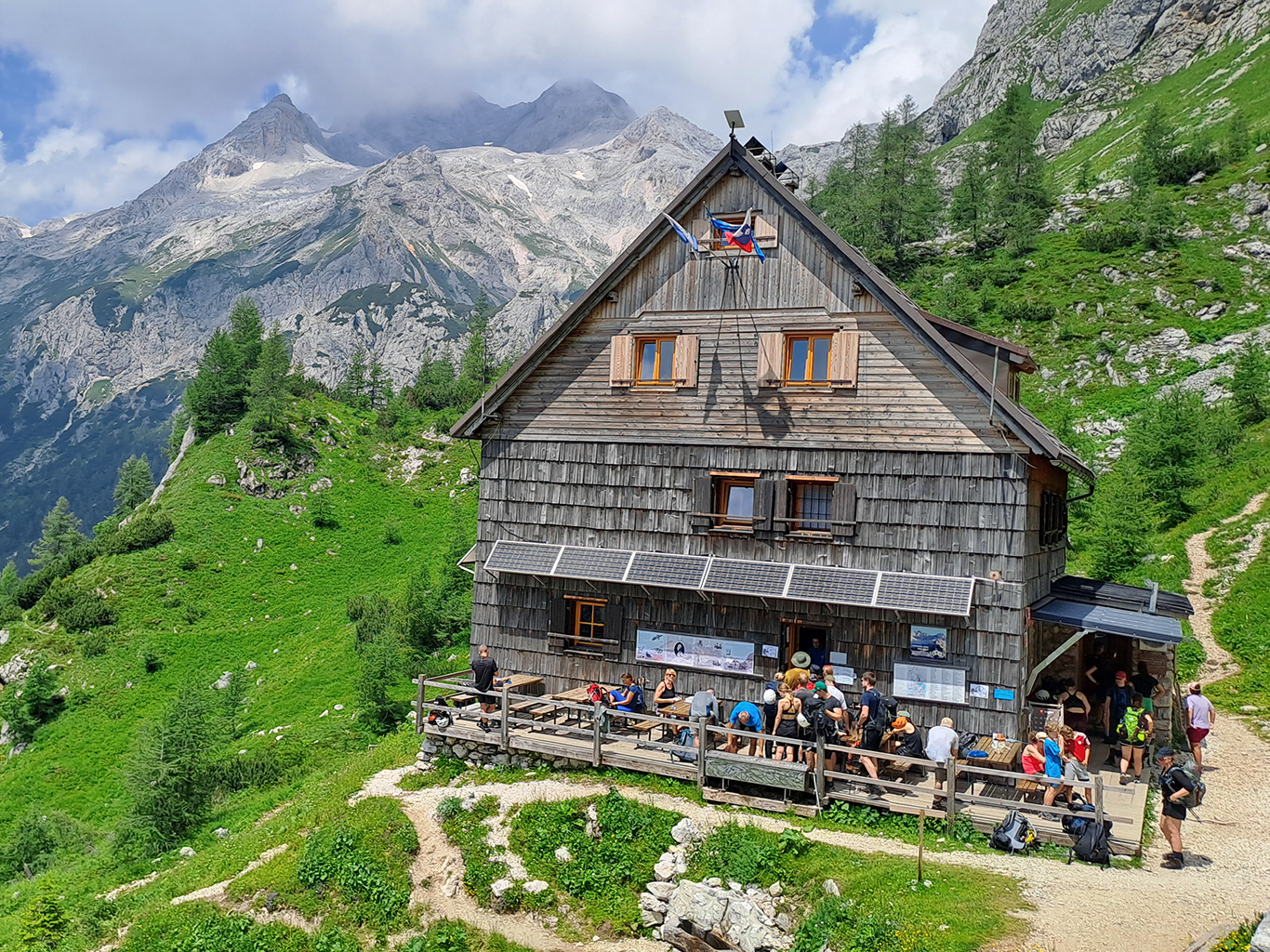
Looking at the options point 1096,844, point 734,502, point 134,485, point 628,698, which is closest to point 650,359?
point 734,502

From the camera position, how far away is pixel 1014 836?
12500 millimetres

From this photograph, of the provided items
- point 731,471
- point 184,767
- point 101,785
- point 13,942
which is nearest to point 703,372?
point 731,471

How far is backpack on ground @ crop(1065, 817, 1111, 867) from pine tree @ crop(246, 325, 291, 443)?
A: 48.2 metres

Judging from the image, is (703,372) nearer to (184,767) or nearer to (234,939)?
(234,939)

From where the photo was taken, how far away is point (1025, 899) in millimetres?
10805

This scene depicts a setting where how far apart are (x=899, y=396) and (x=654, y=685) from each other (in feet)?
27.8

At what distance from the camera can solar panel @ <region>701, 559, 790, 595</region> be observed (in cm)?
→ 1672

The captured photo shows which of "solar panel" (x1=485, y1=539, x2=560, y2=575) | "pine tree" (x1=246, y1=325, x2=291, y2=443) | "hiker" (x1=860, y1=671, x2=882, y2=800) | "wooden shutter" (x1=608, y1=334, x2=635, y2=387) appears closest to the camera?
"hiker" (x1=860, y1=671, x2=882, y2=800)

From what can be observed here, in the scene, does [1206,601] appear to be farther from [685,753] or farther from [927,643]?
[685,753]

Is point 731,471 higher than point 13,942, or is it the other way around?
point 731,471

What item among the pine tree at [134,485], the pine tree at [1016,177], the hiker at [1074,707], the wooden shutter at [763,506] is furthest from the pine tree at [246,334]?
the pine tree at [1016,177]

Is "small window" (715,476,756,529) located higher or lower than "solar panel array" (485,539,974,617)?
higher

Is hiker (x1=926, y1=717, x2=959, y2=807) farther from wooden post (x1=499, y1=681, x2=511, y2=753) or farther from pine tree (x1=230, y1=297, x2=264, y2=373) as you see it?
pine tree (x1=230, y1=297, x2=264, y2=373)

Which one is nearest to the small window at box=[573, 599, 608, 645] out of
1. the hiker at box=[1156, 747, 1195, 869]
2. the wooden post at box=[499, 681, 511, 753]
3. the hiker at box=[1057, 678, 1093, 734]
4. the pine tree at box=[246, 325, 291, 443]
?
the wooden post at box=[499, 681, 511, 753]
